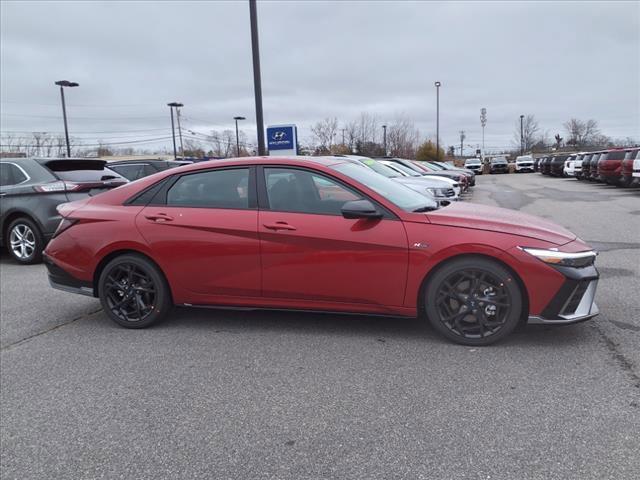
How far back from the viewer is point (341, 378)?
3.65m

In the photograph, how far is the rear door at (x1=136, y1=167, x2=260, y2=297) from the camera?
14.8ft

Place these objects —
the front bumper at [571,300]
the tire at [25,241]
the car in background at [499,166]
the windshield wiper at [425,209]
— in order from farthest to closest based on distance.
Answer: the car in background at [499,166], the tire at [25,241], the windshield wiper at [425,209], the front bumper at [571,300]

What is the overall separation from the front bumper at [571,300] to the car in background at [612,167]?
67.6ft

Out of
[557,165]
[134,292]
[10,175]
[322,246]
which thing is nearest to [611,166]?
[557,165]

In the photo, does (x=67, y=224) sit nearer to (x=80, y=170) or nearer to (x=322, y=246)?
(x=322, y=246)

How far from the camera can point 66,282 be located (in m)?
5.10

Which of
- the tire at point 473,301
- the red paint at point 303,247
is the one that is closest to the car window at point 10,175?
the red paint at point 303,247

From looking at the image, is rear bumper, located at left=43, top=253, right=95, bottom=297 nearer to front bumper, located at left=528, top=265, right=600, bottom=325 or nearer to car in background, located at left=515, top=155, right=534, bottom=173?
front bumper, located at left=528, top=265, right=600, bottom=325

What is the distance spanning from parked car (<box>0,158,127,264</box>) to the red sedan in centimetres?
349

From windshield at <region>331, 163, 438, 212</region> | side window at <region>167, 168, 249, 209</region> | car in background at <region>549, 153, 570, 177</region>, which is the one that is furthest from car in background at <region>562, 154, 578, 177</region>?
side window at <region>167, 168, 249, 209</region>

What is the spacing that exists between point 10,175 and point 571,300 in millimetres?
8575

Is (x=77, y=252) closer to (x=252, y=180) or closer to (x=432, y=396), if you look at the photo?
(x=252, y=180)

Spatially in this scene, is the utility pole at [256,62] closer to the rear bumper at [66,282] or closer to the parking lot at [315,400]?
the rear bumper at [66,282]

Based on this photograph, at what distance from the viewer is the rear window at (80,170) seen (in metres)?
8.58
